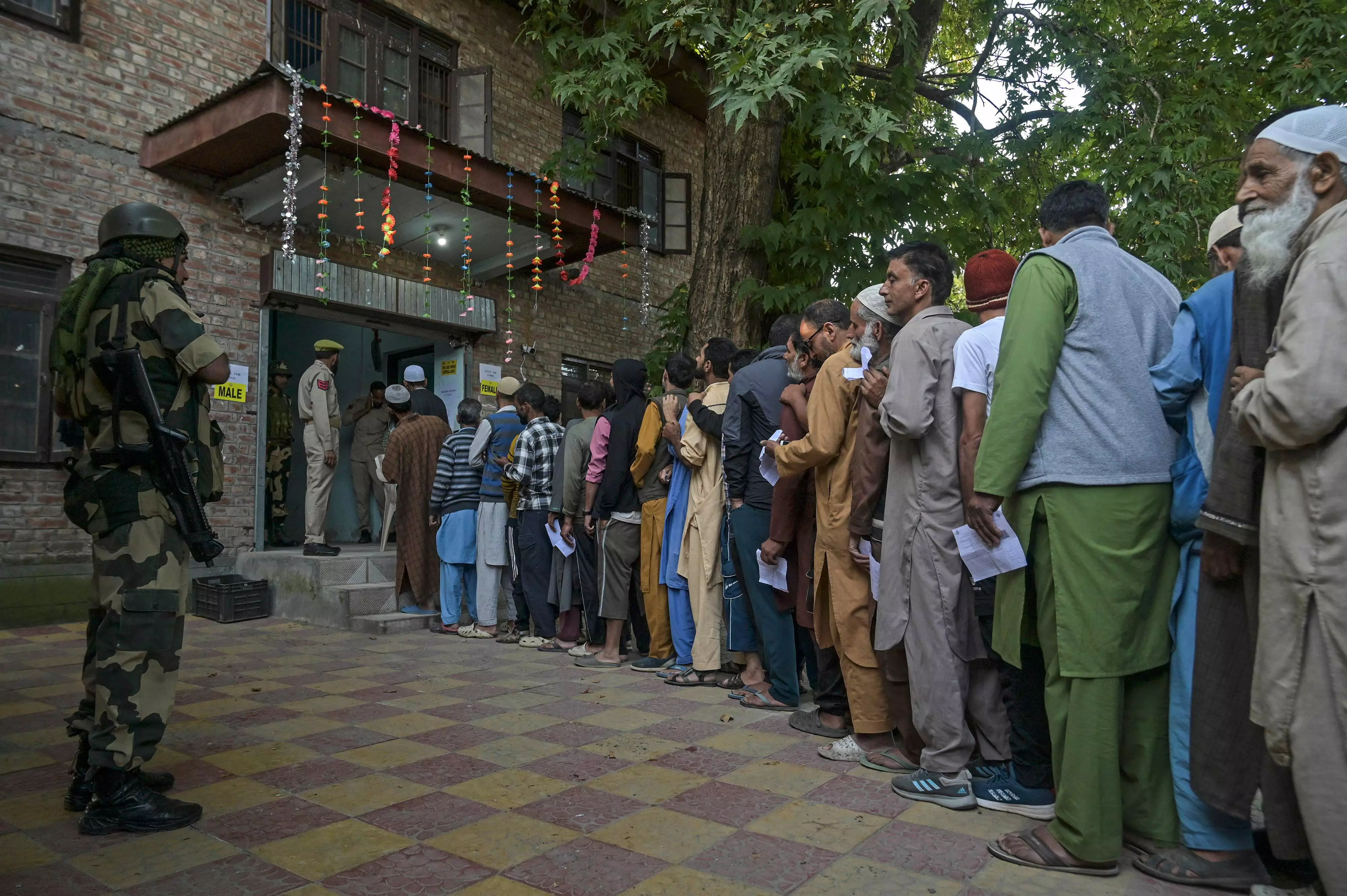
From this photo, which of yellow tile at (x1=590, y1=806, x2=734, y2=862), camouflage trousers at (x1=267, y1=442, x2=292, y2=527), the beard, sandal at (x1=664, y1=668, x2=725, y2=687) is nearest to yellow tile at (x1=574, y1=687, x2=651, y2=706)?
sandal at (x1=664, y1=668, x2=725, y2=687)

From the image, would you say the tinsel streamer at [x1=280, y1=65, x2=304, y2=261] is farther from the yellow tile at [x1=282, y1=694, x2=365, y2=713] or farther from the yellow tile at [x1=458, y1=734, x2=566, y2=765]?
the yellow tile at [x1=458, y1=734, x2=566, y2=765]

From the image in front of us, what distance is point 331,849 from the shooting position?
2.72 m

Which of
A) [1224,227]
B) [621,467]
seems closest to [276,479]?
[621,467]

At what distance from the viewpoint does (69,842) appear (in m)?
2.81

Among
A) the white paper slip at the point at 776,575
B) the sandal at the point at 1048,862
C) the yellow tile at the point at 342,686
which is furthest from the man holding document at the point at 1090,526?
the yellow tile at the point at 342,686

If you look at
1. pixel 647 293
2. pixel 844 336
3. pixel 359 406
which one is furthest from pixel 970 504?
pixel 647 293

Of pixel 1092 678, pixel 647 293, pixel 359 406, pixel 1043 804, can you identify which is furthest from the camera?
pixel 647 293

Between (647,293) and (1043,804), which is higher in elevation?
(647,293)

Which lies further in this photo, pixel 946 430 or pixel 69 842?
pixel 946 430

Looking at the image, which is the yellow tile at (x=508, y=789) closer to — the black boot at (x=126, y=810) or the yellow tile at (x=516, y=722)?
the yellow tile at (x=516, y=722)

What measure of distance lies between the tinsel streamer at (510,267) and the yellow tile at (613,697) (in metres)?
6.37

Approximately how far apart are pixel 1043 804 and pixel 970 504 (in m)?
1.16

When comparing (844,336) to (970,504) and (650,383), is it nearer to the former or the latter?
(970,504)

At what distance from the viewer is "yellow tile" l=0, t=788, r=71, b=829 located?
2.98m
